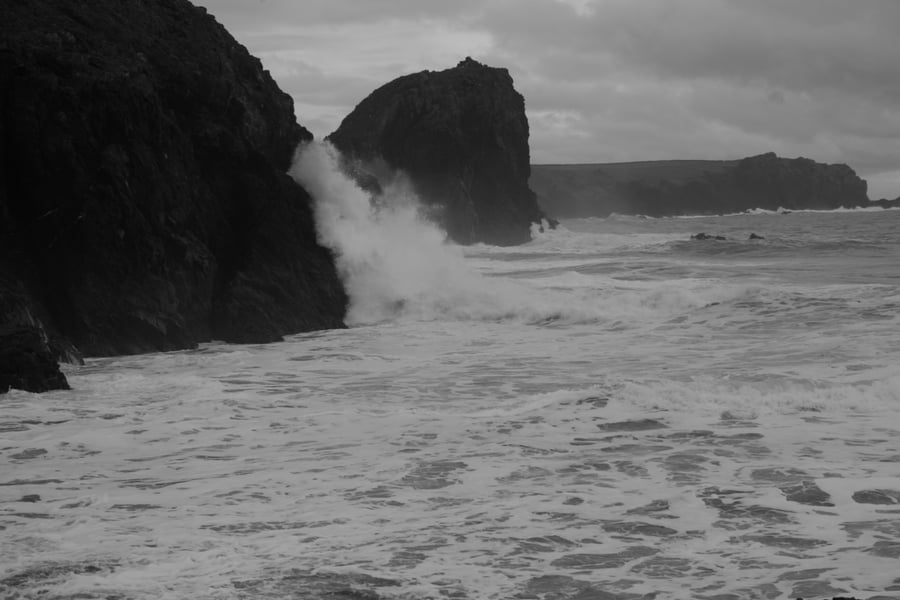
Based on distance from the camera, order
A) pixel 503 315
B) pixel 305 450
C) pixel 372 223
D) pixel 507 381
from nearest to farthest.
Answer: pixel 305 450 < pixel 507 381 < pixel 503 315 < pixel 372 223

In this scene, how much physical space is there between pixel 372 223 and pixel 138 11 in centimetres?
668

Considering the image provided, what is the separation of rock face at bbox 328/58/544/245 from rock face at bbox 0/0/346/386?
36419mm

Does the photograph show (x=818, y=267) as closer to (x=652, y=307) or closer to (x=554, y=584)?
(x=652, y=307)

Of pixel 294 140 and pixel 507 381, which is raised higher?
pixel 294 140

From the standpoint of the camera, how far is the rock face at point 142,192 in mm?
16672

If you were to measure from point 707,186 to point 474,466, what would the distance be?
455 ft

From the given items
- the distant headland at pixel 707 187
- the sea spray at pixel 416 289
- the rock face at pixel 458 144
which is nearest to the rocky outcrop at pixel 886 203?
the distant headland at pixel 707 187

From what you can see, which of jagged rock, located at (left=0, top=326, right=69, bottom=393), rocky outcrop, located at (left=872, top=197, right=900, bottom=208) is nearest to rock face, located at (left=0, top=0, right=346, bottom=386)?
jagged rock, located at (left=0, top=326, right=69, bottom=393)

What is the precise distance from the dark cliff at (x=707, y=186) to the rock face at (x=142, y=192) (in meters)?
110

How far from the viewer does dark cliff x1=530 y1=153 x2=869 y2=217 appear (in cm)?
13538

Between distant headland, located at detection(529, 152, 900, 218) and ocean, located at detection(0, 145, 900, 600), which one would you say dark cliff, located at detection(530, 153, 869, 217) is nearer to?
distant headland, located at detection(529, 152, 900, 218)

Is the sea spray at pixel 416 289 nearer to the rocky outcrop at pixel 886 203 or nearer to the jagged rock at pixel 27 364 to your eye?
the jagged rock at pixel 27 364

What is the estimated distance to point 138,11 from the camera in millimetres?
20594

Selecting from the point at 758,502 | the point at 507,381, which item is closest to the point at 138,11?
the point at 507,381
